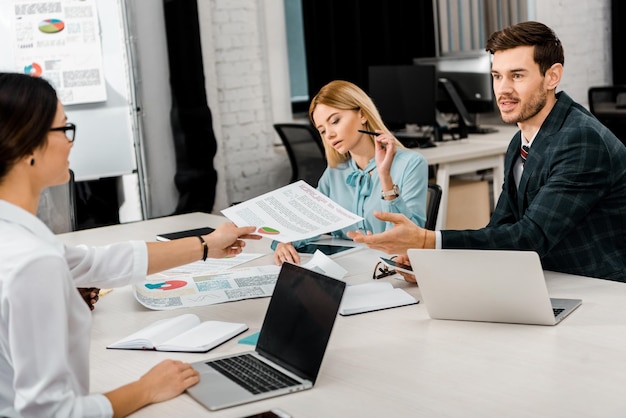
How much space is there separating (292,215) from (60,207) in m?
1.94

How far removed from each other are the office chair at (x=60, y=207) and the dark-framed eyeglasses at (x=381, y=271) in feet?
4.95

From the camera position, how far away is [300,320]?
5.25 ft

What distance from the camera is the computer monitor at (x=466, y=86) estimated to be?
17.0 ft

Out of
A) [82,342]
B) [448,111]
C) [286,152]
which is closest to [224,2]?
[286,152]

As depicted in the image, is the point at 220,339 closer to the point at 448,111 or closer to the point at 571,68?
the point at 448,111

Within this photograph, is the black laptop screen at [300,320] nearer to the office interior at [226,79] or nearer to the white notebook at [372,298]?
the white notebook at [372,298]

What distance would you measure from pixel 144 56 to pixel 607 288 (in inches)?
130

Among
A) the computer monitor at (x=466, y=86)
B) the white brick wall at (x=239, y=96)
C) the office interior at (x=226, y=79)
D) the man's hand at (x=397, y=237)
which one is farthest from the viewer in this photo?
the computer monitor at (x=466, y=86)

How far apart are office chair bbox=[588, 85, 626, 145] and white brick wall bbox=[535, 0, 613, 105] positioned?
Answer: 0.92 meters

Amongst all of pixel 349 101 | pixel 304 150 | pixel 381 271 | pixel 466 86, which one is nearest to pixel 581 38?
pixel 466 86

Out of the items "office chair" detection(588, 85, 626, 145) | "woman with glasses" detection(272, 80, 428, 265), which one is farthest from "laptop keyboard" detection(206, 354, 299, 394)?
"office chair" detection(588, 85, 626, 145)

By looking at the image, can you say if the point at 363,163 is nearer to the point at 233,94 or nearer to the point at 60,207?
the point at 60,207

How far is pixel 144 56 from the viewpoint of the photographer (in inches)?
185

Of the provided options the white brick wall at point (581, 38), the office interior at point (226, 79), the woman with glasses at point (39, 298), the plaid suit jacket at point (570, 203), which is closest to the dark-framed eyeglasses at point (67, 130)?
the woman with glasses at point (39, 298)
